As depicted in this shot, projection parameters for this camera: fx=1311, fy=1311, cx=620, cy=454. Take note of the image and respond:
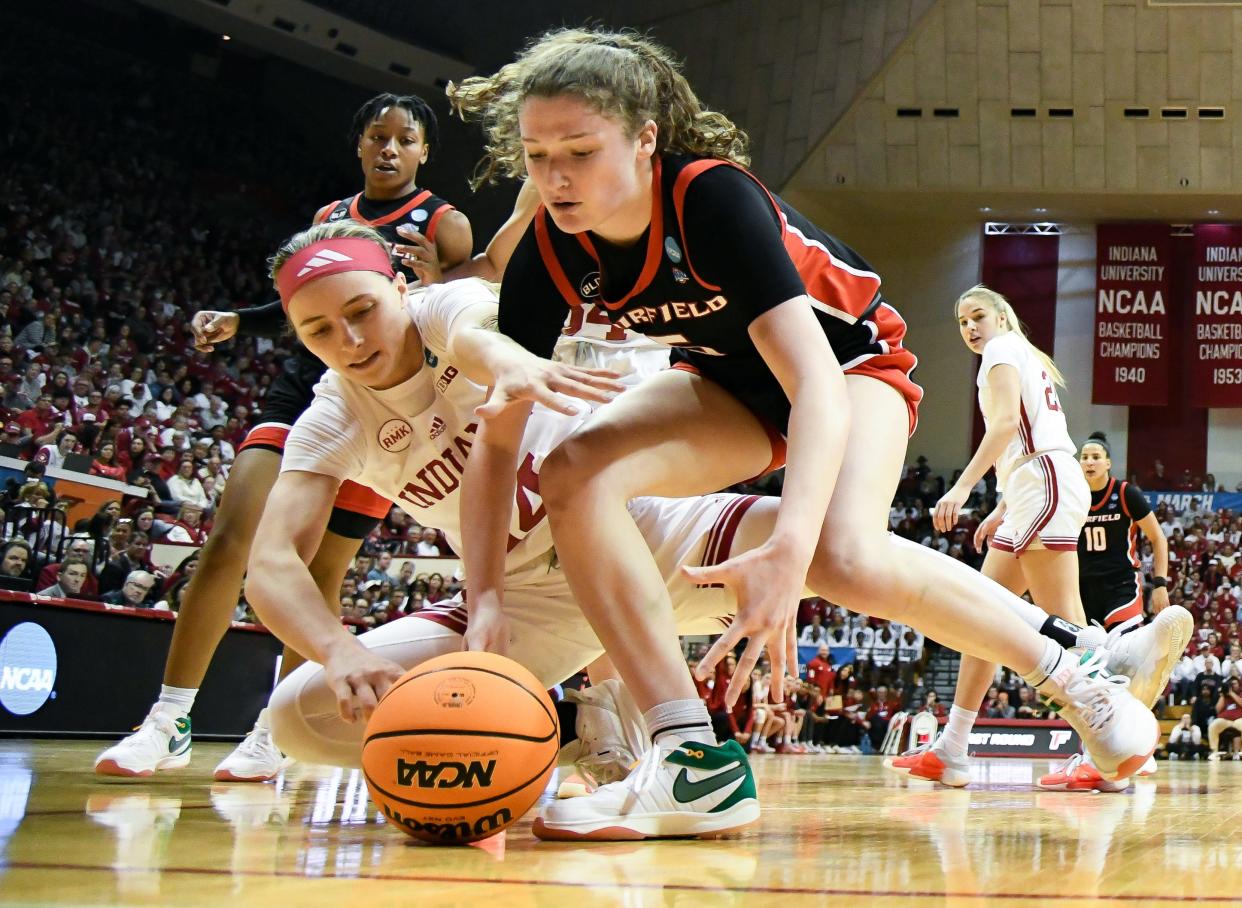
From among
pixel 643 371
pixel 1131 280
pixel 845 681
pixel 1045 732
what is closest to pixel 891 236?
pixel 1131 280

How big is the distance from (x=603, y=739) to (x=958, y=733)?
8.87 ft

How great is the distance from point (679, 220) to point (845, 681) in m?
12.2

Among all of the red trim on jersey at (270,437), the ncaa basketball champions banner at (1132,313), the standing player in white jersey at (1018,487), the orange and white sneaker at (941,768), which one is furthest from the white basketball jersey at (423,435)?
the ncaa basketball champions banner at (1132,313)

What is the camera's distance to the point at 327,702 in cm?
294

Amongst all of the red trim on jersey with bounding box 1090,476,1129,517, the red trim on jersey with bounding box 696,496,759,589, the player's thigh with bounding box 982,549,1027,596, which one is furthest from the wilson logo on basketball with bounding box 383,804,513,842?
the red trim on jersey with bounding box 1090,476,1129,517

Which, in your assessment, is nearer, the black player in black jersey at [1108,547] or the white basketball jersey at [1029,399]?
the white basketball jersey at [1029,399]

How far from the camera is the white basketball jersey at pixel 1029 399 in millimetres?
5797

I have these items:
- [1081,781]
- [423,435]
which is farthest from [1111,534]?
[423,435]

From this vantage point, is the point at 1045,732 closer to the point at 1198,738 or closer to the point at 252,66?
the point at 1198,738

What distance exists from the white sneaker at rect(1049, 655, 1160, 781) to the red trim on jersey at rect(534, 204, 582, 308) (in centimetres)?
134

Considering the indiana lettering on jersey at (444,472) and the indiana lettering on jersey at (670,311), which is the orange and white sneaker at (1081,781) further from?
the indiana lettering on jersey at (670,311)

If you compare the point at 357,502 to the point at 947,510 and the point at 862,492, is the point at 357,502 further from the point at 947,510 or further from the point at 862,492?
the point at 947,510

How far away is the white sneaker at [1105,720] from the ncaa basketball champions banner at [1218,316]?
68.5 feet

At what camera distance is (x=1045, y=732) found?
1034cm
